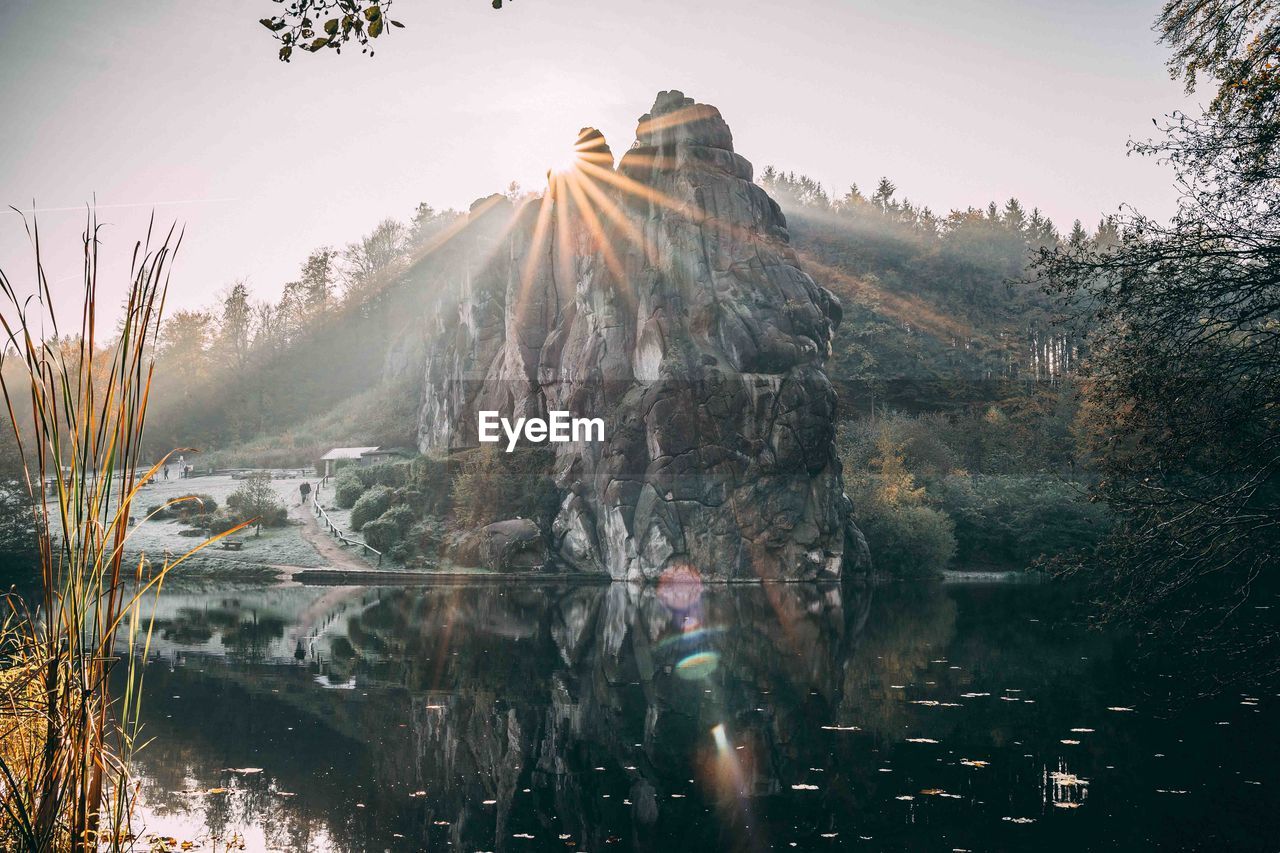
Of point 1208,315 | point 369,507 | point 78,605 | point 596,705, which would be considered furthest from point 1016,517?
point 78,605

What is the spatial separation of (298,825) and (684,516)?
38978mm

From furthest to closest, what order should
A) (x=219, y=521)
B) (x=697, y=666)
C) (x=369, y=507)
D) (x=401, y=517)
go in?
(x=369, y=507) < (x=219, y=521) < (x=401, y=517) < (x=697, y=666)

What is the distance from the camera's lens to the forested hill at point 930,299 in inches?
3265

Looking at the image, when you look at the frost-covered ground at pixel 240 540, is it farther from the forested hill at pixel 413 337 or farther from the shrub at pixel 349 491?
the forested hill at pixel 413 337

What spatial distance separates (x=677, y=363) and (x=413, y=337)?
43709mm

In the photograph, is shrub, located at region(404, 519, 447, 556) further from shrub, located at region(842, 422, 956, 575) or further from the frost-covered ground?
shrub, located at region(842, 422, 956, 575)

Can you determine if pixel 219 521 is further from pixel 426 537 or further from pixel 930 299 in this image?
pixel 930 299

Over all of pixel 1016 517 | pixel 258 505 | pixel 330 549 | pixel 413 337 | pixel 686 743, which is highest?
Result: pixel 413 337

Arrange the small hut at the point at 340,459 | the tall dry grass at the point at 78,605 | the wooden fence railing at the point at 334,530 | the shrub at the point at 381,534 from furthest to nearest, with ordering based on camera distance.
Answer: the small hut at the point at 340,459
the shrub at the point at 381,534
the wooden fence railing at the point at 334,530
the tall dry grass at the point at 78,605

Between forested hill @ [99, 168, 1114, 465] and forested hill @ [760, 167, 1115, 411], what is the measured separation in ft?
0.62

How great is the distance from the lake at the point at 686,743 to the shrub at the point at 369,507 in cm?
2495

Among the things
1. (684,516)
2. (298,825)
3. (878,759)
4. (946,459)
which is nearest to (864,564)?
(684,516)

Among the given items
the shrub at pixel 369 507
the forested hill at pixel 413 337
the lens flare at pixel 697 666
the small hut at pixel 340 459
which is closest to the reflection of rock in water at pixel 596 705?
the lens flare at pixel 697 666

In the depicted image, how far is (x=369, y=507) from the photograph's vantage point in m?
52.1
